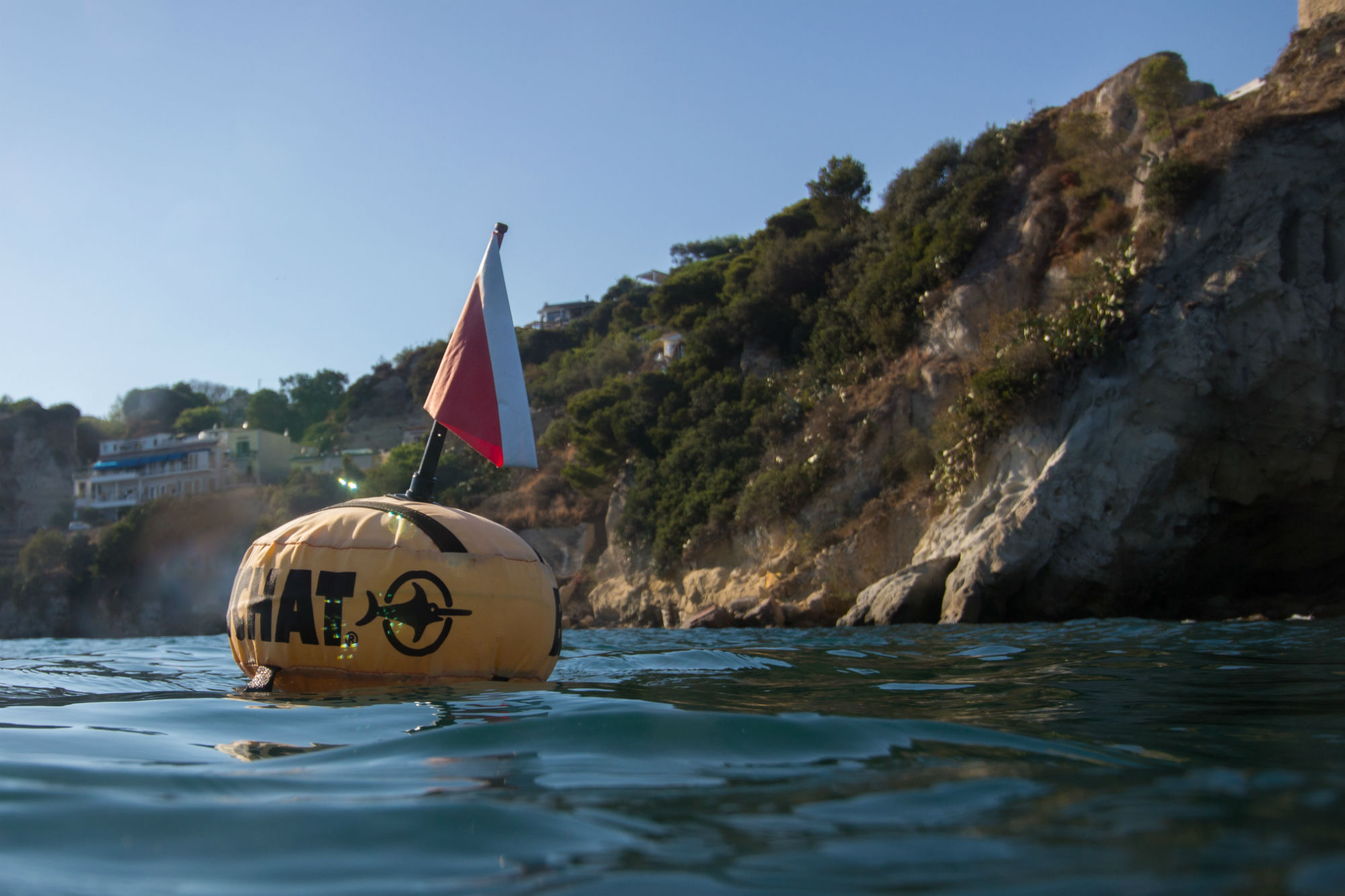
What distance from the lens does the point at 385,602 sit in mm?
3623

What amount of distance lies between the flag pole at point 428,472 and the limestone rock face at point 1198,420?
1017cm

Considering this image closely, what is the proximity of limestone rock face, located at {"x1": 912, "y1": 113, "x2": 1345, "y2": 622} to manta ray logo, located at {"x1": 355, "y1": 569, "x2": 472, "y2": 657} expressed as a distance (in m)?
10.7

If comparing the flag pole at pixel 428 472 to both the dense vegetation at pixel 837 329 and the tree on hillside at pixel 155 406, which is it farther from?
the tree on hillside at pixel 155 406

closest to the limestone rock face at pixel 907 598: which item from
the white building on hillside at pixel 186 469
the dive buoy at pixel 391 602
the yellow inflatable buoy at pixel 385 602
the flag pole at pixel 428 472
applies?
the flag pole at pixel 428 472

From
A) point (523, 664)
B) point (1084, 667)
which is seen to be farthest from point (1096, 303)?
point (523, 664)

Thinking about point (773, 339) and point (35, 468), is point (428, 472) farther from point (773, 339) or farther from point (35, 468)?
point (35, 468)

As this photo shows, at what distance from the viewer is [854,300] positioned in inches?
877

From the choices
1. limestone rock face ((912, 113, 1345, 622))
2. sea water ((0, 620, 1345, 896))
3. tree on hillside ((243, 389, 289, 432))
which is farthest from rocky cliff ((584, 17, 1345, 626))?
tree on hillside ((243, 389, 289, 432))

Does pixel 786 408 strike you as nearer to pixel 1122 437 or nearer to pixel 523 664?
pixel 1122 437

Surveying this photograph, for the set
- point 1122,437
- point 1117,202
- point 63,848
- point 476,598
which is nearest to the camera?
point 63,848

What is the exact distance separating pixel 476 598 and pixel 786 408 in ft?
62.8

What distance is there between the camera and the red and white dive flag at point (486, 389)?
15.3ft

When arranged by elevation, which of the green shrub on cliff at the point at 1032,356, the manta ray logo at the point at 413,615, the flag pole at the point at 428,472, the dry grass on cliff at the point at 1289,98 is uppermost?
the dry grass on cliff at the point at 1289,98

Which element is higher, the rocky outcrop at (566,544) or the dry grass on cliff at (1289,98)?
the dry grass on cliff at (1289,98)
